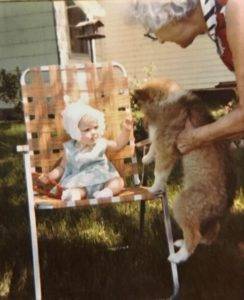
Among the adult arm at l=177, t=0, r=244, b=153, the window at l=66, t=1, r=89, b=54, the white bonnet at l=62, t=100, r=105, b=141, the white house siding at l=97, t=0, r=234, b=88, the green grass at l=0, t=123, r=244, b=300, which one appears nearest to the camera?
the adult arm at l=177, t=0, r=244, b=153

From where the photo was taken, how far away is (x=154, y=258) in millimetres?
1660

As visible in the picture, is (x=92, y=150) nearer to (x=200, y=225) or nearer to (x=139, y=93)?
(x=139, y=93)

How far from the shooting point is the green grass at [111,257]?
5.01 feet

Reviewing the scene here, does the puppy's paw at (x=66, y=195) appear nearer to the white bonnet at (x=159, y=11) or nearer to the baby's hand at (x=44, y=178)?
the baby's hand at (x=44, y=178)

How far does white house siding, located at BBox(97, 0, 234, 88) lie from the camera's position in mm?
2154

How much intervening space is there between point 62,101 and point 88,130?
0.19 m

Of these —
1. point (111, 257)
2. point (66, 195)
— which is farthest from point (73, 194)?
point (111, 257)

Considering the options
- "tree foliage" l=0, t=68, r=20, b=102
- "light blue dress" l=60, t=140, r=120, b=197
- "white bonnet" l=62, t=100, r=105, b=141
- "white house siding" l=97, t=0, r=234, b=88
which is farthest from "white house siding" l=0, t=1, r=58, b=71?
"light blue dress" l=60, t=140, r=120, b=197

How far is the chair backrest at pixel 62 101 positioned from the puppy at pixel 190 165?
0.85ft

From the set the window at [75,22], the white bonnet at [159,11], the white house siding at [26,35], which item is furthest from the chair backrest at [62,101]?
the window at [75,22]

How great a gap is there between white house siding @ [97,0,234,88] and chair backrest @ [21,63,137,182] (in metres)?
0.20

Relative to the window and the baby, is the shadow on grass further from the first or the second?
the window

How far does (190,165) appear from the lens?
4.75 feet

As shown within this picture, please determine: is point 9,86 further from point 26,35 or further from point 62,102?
point 62,102
